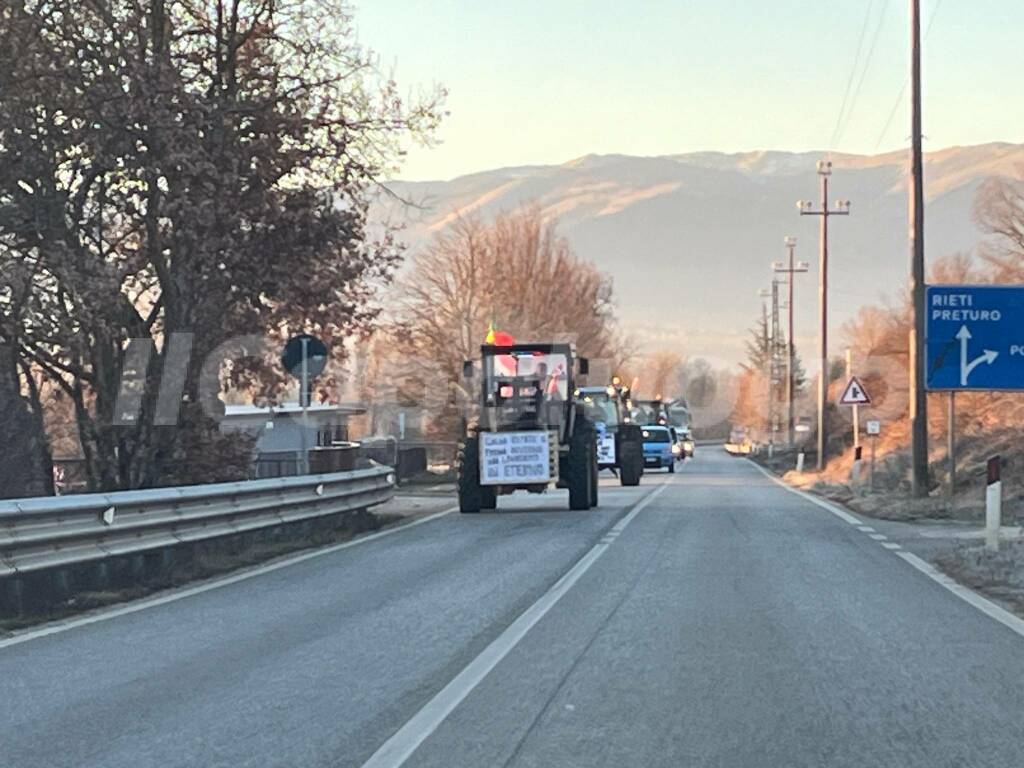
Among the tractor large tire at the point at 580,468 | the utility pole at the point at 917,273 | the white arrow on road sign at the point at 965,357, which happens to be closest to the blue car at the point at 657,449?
the utility pole at the point at 917,273

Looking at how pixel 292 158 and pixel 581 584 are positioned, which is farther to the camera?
pixel 292 158

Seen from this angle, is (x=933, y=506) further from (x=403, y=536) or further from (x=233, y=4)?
(x=233, y=4)

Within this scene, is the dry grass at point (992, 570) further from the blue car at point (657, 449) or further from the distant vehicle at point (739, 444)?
the distant vehicle at point (739, 444)

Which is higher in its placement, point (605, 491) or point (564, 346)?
point (564, 346)

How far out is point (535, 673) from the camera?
9148 mm

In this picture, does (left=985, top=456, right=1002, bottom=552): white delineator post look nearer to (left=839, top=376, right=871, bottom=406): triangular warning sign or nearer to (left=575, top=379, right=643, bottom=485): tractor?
(left=839, top=376, right=871, bottom=406): triangular warning sign

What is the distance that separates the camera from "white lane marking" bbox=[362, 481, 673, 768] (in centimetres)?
705

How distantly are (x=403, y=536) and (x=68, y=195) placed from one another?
7.49 metres

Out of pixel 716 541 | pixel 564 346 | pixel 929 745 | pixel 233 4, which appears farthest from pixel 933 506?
pixel 929 745

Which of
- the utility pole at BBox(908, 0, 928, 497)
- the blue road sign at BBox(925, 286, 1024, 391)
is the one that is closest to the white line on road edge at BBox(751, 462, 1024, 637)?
the blue road sign at BBox(925, 286, 1024, 391)

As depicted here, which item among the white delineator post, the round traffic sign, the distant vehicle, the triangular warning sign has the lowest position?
the distant vehicle

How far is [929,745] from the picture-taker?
7.19 m

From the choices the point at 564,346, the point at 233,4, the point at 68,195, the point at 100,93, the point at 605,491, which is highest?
the point at 233,4

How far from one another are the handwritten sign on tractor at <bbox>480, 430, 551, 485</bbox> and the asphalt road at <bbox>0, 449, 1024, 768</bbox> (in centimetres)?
923
